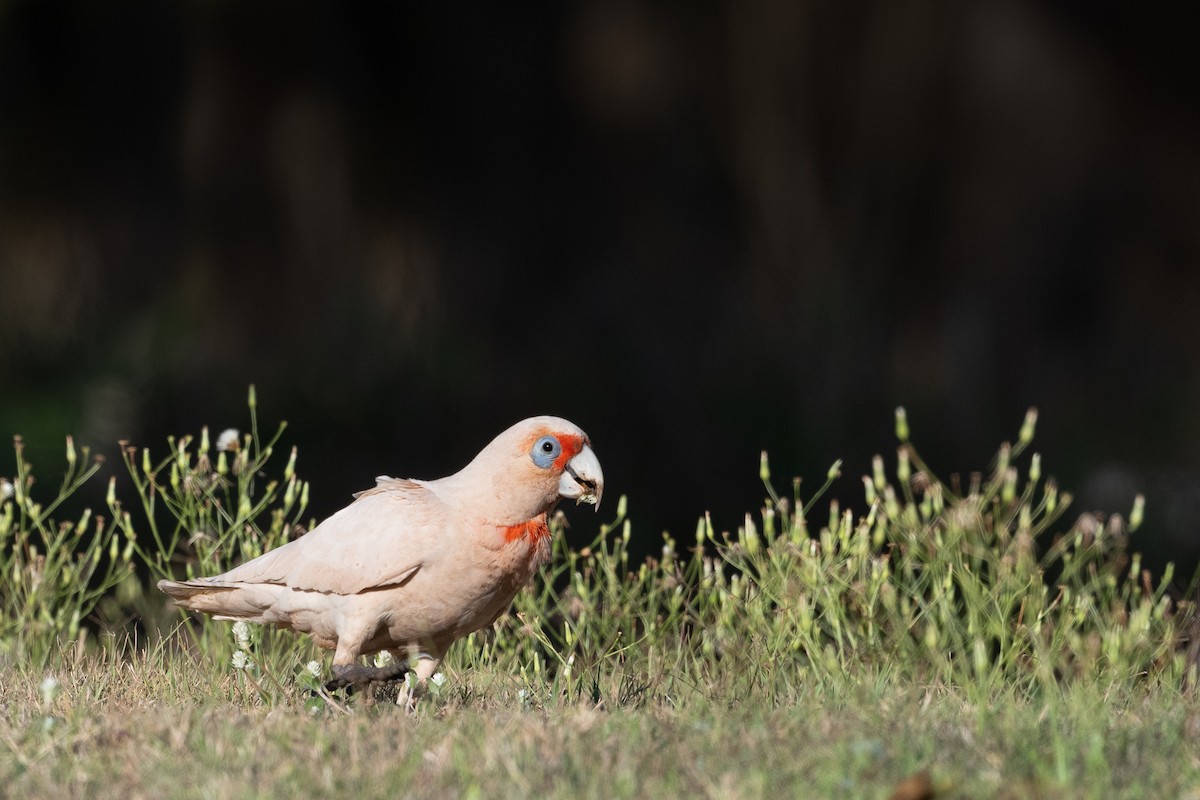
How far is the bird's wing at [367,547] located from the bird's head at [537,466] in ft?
0.58

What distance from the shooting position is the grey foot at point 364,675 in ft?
11.6

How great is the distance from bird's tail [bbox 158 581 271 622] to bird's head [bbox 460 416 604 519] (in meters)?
0.76

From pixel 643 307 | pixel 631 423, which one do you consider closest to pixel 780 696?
pixel 631 423

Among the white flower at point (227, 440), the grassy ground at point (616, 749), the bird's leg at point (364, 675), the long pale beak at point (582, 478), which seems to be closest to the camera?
the grassy ground at point (616, 749)

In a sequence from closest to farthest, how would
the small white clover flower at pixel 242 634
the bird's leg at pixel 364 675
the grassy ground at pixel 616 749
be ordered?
the grassy ground at pixel 616 749
the bird's leg at pixel 364 675
the small white clover flower at pixel 242 634

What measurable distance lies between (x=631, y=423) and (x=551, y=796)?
15.6ft

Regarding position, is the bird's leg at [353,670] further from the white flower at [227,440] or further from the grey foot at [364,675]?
the white flower at [227,440]

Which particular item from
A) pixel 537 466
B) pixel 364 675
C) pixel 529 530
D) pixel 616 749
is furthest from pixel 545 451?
pixel 616 749

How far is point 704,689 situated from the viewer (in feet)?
12.6

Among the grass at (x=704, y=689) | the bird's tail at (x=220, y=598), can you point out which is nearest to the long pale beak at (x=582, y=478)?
the grass at (x=704, y=689)

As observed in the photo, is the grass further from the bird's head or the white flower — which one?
the bird's head

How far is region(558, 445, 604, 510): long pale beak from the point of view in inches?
145

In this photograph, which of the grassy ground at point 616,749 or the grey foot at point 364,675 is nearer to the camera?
the grassy ground at point 616,749

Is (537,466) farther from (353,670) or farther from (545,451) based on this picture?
(353,670)
